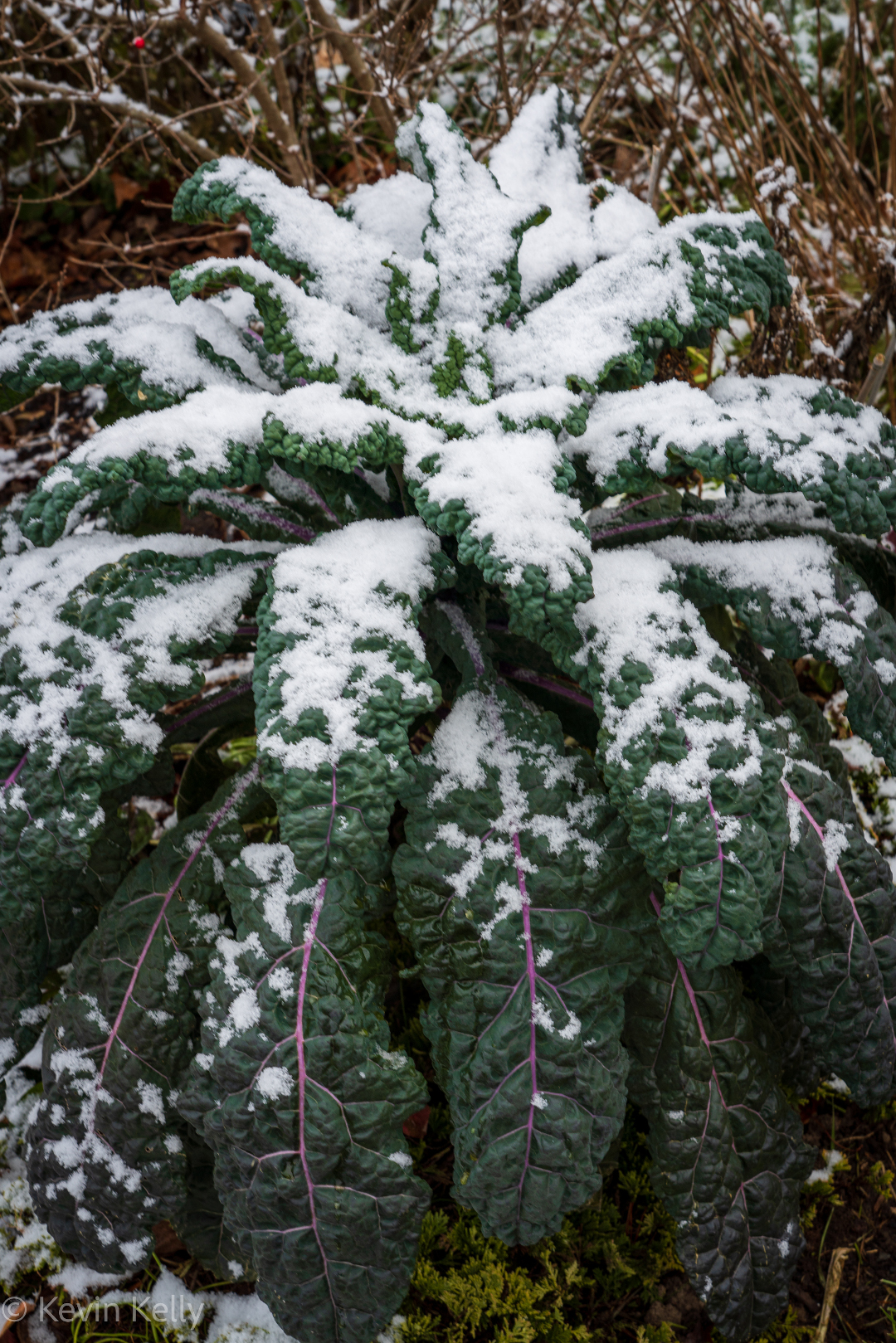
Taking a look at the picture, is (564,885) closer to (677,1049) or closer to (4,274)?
(677,1049)

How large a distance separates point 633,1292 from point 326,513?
60.1 inches

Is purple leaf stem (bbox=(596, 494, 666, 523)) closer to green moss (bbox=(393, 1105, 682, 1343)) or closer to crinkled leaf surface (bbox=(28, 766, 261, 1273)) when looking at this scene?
crinkled leaf surface (bbox=(28, 766, 261, 1273))

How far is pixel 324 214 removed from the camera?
1.50 m

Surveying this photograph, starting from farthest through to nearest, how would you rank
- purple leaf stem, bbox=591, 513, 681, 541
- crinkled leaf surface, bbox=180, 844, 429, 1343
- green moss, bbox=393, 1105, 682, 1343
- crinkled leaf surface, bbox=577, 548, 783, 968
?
purple leaf stem, bbox=591, 513, 681, 541
green moss, bbox=393, 1105, 682, 1343
crinkled leaf surface, bbox=180, 844, 429, 1343
crinkled leaf surface, bbox=577, 548, 783, 968

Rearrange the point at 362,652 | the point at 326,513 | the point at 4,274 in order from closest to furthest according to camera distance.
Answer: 1. the point at 362,652
2. the point at 326,513
3. the point at 4,274

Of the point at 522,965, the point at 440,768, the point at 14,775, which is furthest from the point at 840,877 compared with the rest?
the point at 14,775

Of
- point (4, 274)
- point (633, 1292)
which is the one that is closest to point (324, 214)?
point (633, 1292)

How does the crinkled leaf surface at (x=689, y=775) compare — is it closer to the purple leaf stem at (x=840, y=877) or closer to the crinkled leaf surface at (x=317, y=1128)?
the purple leaf stem at (x=840, y=877)

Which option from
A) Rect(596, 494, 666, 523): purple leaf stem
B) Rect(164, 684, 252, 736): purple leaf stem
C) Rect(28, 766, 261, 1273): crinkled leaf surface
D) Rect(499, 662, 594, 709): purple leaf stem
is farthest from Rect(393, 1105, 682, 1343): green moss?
Rect(596, 494, 666, 523): purple leaf stem

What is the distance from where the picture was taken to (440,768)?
138 cm

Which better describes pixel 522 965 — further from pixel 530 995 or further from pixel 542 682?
pixel 542 682

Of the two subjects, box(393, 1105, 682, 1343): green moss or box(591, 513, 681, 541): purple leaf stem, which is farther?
box(591, 513, 681, 541): purple leaf stem

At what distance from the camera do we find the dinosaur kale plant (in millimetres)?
1221

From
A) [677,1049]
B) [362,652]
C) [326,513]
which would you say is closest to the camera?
[362,652]
